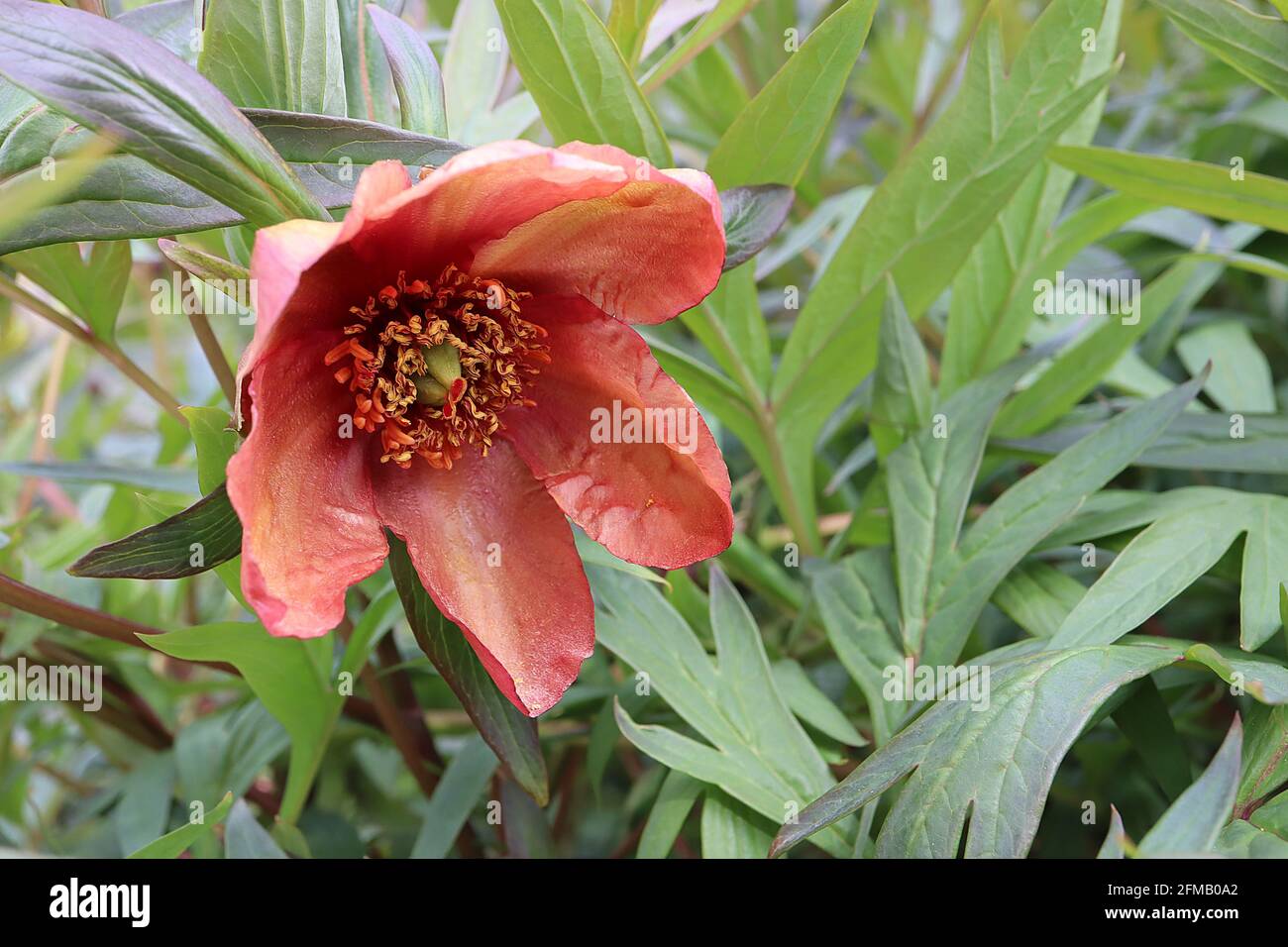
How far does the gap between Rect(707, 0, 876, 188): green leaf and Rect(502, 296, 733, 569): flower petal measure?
15 centimetres

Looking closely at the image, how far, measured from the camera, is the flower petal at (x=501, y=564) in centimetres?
44

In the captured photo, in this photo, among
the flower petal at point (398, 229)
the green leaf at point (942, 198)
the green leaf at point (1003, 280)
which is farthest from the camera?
the green leaf at point (1003, 280)

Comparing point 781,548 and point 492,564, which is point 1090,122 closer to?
point 781,548

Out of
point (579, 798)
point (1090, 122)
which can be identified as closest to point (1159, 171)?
point (1090, 122)

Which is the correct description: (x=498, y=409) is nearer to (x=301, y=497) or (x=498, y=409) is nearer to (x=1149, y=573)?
(x=301, y=497)

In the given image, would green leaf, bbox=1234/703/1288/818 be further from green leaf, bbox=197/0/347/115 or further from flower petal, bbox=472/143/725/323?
green leaf, bbox=197/0/347/115

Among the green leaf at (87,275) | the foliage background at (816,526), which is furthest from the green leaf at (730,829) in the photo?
the green leaf at (87,275)

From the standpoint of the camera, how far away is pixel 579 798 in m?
0.82

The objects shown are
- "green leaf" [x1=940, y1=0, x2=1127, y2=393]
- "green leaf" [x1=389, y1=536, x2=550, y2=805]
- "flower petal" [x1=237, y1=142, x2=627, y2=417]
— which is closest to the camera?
"flower petal" [x1=237, y1=142, x2=627, y2=417]

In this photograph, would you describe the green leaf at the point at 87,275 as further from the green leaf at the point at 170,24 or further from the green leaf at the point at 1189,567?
the green leaf at the point at 1189,567

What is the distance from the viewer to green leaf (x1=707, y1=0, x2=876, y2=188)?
0.53 metres

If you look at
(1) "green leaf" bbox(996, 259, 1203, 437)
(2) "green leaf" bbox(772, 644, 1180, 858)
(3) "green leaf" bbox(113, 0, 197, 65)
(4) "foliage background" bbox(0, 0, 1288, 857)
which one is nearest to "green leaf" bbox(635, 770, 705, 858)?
(4) "foliage background" bbox(0, 0, 1288, 857)

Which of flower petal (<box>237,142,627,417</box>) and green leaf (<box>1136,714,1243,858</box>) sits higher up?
flower petal (<box>237,142,627,417</box>)
